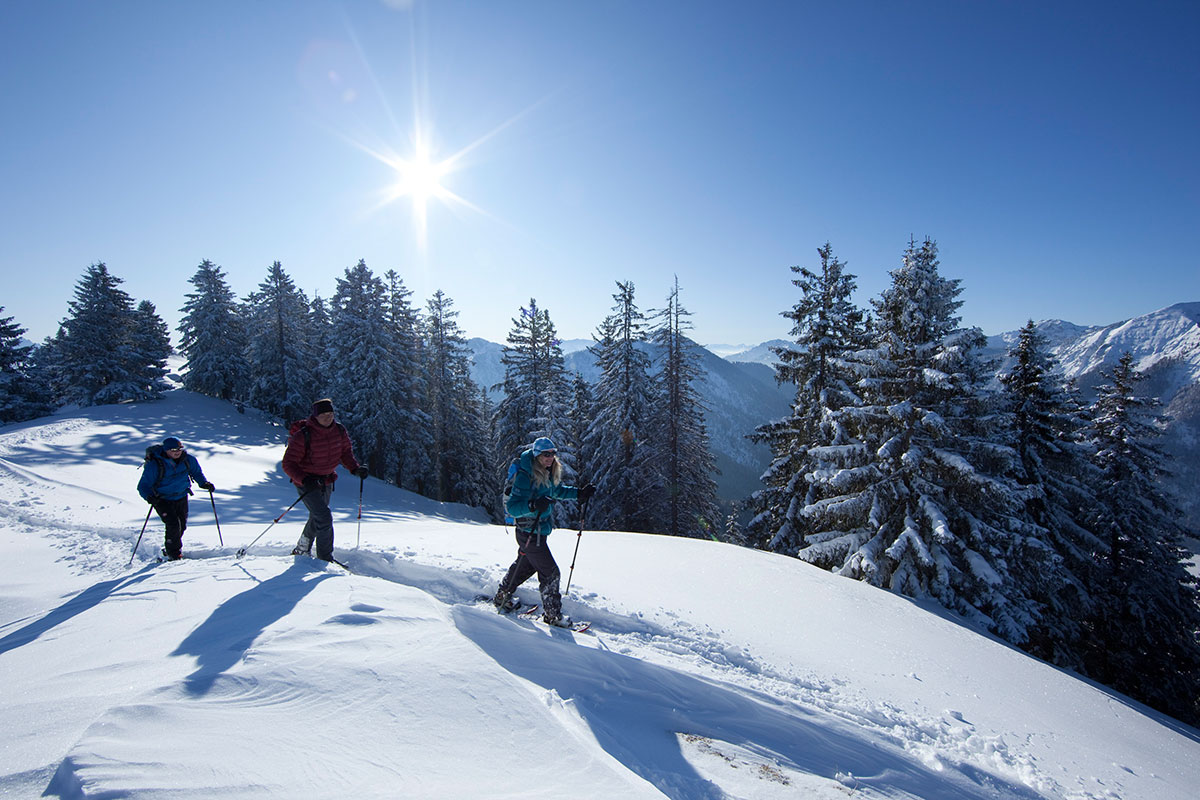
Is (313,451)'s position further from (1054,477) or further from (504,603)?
(1054,477)

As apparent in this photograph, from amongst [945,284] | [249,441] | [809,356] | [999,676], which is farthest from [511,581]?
[249,441]

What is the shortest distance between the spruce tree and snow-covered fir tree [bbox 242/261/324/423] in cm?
2294

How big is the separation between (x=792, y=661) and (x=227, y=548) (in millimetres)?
9161

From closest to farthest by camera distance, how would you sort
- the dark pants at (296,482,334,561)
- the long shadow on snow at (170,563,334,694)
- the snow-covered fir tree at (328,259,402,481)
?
the long shadow on snow at (170,563,334,694) < the dark pants at (296,482,334,561) < the snow-covered fir tree at (328,259,402,481)

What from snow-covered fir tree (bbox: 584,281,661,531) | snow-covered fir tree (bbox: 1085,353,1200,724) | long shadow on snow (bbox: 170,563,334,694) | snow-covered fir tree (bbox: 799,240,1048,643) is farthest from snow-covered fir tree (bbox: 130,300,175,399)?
snow-covered fir tree (bbox: 1085,353,1200,724)

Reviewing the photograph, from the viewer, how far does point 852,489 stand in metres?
15.4

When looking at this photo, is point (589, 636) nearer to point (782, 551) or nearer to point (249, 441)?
point (782, 551)

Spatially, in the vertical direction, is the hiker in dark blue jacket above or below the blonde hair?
below

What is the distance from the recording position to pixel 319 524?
689 cm

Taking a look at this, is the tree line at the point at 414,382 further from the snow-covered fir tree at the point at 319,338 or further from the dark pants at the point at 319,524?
the dark pants at the point at 319,524

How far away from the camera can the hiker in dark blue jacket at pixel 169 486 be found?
7.33m

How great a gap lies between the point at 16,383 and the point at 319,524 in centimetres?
4063

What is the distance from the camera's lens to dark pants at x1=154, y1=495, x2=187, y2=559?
7438mm

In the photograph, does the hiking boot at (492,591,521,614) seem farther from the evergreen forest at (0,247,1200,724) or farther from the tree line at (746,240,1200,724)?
the tree line at (746,240,1200,724)
